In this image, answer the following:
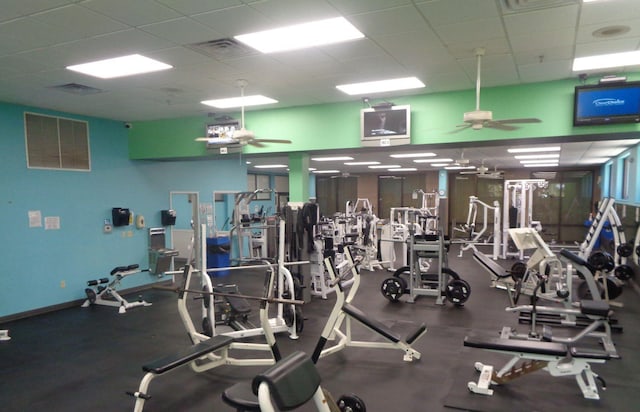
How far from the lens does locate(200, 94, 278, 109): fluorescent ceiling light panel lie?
4784 mm

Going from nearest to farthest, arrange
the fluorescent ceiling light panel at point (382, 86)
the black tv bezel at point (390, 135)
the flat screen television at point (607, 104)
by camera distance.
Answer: the flat screen television at point (607, 104)
the fluorescent ceiling light panel at point (382, 86)
the black tv bezel at point (390, 135)

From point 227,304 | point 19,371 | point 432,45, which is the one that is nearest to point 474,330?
point 227,304

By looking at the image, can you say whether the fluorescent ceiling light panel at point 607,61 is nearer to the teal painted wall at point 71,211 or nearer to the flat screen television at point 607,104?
the flat screen television at point 607,104

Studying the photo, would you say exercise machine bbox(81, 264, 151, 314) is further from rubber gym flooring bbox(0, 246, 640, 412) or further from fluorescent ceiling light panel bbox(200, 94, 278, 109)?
fluorescent ceiling light panel bbox(200, 94, 278, 109)

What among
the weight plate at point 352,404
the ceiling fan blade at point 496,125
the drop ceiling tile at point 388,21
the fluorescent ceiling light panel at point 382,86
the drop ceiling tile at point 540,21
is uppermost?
the drop ceiling tile at point 388,21

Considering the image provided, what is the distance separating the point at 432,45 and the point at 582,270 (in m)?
3.00

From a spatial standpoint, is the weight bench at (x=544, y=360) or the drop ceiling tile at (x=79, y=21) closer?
the drop ceiling tile at (x=79, y=21)

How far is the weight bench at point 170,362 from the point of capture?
257 cm

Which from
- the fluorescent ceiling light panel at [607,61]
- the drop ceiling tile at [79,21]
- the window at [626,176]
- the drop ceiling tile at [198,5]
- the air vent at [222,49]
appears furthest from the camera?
the window at [626,176]

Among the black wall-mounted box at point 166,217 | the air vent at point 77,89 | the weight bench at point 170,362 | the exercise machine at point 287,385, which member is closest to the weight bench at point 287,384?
the exercise machine at point 287,385

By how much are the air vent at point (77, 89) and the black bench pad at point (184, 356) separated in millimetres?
3023

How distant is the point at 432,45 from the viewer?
122 inches

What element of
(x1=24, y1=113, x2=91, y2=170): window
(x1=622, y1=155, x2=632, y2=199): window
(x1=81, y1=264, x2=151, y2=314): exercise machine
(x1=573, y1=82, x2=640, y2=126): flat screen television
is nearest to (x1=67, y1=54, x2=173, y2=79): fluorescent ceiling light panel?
(x1=24, y1=113, x2=91, y2=170): window

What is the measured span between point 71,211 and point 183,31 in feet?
13.1
